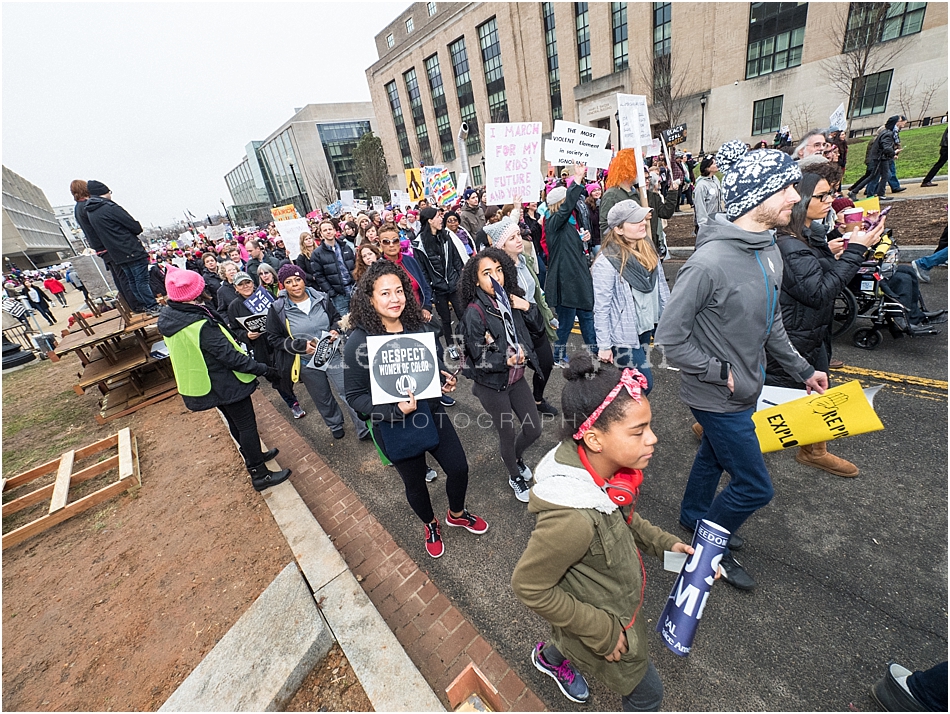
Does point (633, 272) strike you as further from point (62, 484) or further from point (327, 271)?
point (62, 484)

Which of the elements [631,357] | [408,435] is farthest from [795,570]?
[408,435]

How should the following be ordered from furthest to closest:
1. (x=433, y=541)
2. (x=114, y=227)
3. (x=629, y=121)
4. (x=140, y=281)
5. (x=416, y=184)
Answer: (x=416, y=184) < (x=140, y=281) < (x=114, y=227) < (x=629, y=121) < (x=433, y=541)

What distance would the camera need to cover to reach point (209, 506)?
430 cm

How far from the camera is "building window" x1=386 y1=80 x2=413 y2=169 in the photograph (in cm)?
5498

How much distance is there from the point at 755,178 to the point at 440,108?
55.6 metres

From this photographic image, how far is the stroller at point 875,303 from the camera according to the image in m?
4.86

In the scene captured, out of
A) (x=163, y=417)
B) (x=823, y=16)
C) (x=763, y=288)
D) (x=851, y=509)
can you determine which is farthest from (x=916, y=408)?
(x=823, y=16)

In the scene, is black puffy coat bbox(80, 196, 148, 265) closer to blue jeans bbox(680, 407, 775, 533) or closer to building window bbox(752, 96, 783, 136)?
blue jeans bbox(680, 407, 775, 533)

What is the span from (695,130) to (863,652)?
37541mm

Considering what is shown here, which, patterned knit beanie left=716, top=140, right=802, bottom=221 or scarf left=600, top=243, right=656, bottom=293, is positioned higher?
patterned knit beanie left=716, top=140, right=802, bottom=221

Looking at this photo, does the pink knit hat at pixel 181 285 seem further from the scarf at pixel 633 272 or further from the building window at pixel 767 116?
the building window at pixel 767 116

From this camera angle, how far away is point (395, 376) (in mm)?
2807

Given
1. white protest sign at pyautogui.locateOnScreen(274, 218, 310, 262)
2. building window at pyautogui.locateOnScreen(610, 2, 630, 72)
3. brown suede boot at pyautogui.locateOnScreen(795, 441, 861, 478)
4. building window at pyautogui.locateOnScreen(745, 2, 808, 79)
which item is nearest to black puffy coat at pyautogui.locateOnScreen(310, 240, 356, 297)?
white protest sign at pyautogui.locateOnScreen(274, 218, 310, 262)

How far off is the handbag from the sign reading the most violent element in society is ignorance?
0.50ft
